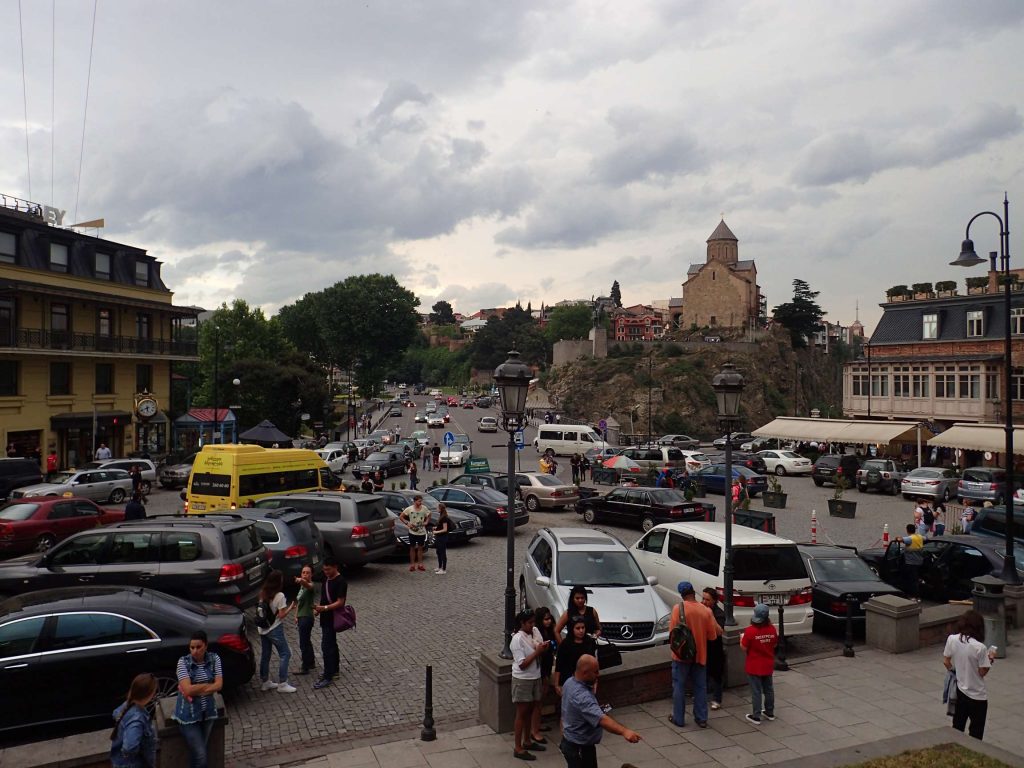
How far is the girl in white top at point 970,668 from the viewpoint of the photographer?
7.59 m

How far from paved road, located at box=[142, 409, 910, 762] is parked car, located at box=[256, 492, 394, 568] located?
0.63m

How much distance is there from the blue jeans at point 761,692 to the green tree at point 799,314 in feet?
368

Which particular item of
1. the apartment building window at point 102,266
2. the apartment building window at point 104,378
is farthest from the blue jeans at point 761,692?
the apartment building window at point 102,266

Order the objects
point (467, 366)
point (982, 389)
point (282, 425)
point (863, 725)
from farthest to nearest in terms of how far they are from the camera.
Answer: point (467, 366) → point (282, 425) → point (982, 389) → point (863, 725)

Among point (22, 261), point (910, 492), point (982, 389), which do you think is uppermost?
point (22, 261)

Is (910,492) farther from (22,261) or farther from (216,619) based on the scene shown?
(22,261)

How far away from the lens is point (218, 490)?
18.4 metres

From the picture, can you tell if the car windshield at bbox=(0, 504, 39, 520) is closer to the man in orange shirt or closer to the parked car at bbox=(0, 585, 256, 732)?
the parked car at bbox=(0, 585, 256, 732)

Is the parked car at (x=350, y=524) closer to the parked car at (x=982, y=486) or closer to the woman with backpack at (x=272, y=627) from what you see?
the woman with backpack at (x=272, y=627)

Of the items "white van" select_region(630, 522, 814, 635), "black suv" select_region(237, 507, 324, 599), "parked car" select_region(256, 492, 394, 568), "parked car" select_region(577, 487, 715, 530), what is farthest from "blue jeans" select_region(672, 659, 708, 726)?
"parked car" select_region(577, 487, 715, 530)

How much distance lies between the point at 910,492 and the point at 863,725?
2504 centimetres

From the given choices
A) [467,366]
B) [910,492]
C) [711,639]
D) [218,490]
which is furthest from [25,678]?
[467,366]

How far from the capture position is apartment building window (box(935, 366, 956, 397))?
4709cm

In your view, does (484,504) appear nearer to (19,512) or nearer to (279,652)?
(19,512)
